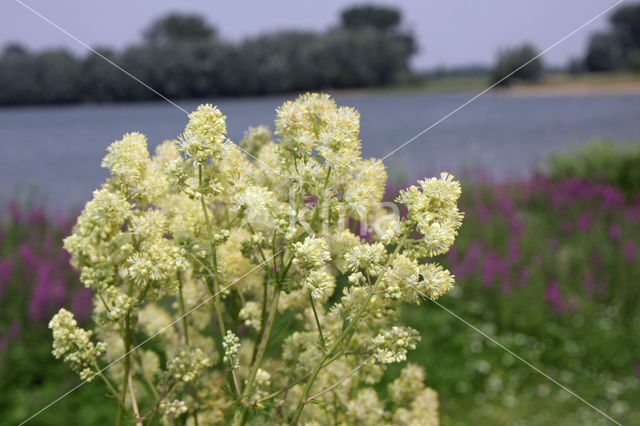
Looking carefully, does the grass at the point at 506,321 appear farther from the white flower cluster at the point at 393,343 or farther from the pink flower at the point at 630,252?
the white flower cluster at the point at 393,343

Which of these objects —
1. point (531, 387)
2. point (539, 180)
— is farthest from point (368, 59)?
point (531, 387)

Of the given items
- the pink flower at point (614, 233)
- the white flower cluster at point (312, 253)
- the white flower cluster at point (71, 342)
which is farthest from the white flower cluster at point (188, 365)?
the pink flower at point (614, 233)

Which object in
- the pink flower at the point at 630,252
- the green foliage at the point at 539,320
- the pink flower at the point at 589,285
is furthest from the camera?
the pink flower at the point at 630,252

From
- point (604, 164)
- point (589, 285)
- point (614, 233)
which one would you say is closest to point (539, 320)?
point (589, 285)

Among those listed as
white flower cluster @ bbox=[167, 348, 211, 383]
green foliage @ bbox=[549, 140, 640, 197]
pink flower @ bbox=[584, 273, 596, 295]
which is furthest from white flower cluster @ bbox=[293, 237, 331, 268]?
green foliage @ bbox=[549, 140, 640, 197]

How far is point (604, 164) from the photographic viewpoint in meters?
8.90

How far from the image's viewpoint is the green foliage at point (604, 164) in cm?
853

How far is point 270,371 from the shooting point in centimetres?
92

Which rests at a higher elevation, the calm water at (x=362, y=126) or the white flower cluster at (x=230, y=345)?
the white flower cluster at (x=230, y=345)

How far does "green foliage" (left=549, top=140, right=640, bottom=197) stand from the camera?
336 inches

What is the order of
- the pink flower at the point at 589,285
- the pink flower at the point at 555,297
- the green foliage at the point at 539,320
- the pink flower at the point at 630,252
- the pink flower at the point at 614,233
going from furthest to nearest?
1. the pink flower at the point at 614,233
2. the pink flower at the point at 630,252
3. the pink flower at the point at 589,285
4. the pink flower at the point at 555,297
5. the green foliage at the point at 539,320

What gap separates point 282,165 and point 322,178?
0.24 feet

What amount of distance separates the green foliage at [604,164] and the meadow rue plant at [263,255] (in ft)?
27.0

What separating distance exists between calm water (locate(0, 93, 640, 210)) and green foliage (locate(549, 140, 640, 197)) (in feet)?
1.50
